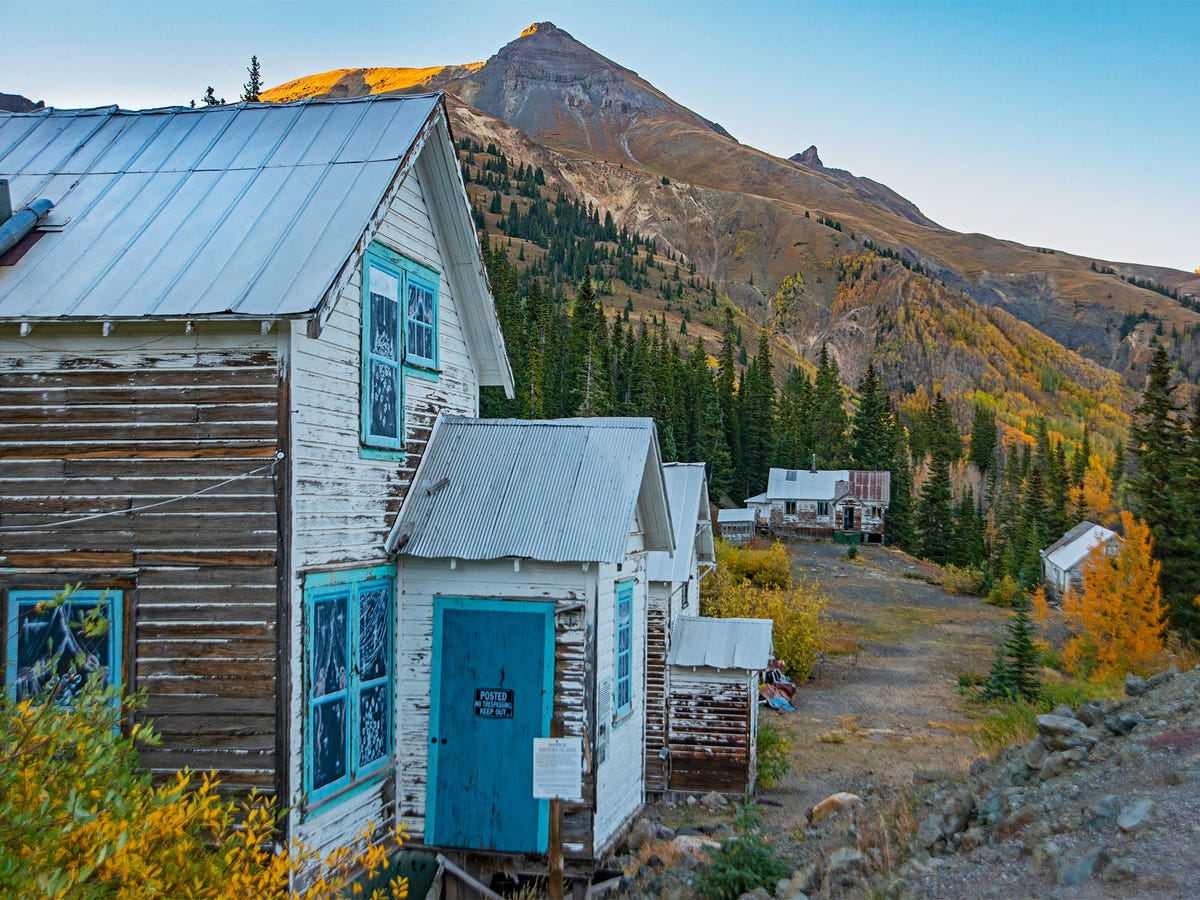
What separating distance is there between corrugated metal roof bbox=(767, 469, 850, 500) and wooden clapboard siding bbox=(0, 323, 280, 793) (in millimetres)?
77363

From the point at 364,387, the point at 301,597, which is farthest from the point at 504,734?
the point at 364,387

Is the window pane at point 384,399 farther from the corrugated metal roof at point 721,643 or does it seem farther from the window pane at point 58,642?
the corrugated metal roof at point 721,643

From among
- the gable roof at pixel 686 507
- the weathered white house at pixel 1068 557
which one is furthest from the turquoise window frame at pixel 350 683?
the weathered white house at pixel 1068 557

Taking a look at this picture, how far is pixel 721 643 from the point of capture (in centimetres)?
2262

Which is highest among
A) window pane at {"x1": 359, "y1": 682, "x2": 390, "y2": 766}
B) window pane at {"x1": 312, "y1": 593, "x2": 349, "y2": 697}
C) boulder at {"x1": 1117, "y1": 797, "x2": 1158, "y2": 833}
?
window pane at {"x1": 312, "y1": 593, "x2": 349, "y2": 697}

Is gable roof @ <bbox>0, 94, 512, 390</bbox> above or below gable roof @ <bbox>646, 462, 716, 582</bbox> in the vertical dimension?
above

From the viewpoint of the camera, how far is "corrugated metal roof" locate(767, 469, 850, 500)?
83625 millimetres

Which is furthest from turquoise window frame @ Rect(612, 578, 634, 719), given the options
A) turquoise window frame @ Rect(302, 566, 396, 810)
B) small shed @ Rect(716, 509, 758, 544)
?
small shed @ Rect(716, 509, 758, 544)

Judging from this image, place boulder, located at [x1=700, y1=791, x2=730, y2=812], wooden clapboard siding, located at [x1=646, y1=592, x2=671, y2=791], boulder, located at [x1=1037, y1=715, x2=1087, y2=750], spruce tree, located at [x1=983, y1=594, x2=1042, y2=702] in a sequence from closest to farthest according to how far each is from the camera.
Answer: boulder, located at [x1=1037, y1=715, x2=1087, y2=750] → boulder, located at [x1=700, y1=791, x2=730, y2=812] → wooden clapboard siding, located at [x1=646, y1=592, x2=671, y2=791] → spruce tree, located at [x1=983, y1=594, x2=1042, y2=702]

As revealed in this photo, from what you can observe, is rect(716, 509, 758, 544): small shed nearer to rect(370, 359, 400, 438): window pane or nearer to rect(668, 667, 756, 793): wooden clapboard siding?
rect(668, 667, 756, 793): wooden clapboard siding

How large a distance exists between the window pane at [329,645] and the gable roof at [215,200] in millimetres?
2982

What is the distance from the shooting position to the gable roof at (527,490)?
35.7ft

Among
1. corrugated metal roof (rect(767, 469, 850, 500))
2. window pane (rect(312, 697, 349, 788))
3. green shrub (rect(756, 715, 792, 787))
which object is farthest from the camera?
corrugated metal roof (rect(767, 469, 850, 500))

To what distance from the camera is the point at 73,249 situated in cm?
959
